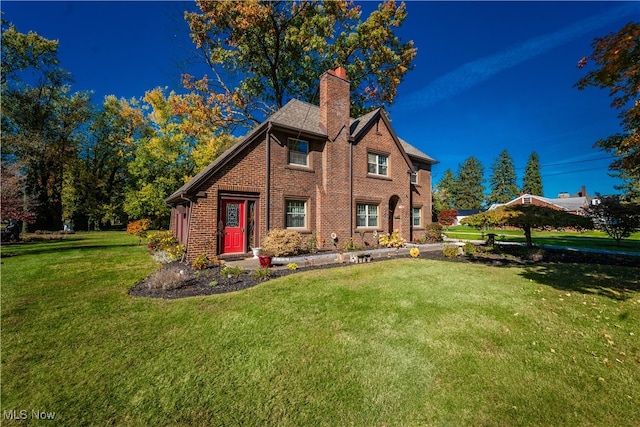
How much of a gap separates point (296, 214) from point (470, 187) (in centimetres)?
6383

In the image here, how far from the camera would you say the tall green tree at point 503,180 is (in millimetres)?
63438

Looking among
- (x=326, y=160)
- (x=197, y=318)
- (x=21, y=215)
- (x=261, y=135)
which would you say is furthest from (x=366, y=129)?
(x=21, y=215)

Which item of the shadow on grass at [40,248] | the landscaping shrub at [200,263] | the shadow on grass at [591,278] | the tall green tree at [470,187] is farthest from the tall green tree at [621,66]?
the tall green tree at [470,187]

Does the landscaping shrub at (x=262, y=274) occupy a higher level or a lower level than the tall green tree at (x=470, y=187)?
lower

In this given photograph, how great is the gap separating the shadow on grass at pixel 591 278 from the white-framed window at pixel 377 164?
8.83 metres

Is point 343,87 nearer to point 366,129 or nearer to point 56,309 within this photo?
point 366,129

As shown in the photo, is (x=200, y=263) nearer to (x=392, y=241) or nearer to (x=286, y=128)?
(x=286, y=128)

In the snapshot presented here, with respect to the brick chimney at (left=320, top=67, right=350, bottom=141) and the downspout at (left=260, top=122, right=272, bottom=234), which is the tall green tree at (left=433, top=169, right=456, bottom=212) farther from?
the downspout at (left=260, top=122, right=272, bottom=234)

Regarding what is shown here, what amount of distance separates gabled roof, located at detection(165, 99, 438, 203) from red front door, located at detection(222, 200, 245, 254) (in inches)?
56.2

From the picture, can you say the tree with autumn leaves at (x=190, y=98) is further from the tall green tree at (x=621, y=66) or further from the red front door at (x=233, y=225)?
the tall green tree at (x=621, y=66)

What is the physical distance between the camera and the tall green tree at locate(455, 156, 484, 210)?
63.4 metres

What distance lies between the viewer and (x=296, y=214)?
12742mm

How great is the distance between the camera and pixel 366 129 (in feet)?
49.5

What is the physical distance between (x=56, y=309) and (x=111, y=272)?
3389 mm
